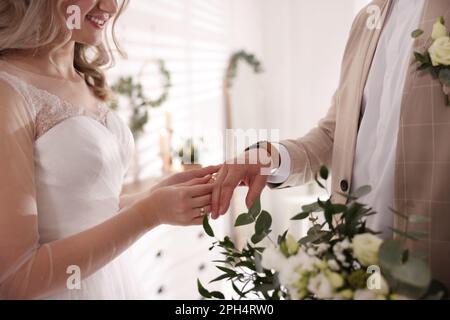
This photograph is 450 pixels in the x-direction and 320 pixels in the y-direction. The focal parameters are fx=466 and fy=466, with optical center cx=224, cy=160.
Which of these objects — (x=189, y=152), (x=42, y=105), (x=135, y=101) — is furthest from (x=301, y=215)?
(x=189, y=152)

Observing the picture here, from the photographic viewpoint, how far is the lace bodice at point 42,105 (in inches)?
37.0

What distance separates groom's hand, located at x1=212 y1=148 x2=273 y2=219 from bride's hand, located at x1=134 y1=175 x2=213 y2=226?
0.04 meters

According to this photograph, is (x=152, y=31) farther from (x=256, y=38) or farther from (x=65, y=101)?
(x=65, y=101)

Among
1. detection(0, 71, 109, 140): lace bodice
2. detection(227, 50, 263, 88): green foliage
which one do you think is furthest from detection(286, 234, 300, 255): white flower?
detection(227, 50, 263, 88): green foliage

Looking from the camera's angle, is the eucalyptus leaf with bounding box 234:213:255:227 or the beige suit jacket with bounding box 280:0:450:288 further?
the beige suit jacket with bounding box 280:0:450:288

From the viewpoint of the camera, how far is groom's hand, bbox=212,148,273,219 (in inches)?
39.2

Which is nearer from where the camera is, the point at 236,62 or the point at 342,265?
the point at 342,265

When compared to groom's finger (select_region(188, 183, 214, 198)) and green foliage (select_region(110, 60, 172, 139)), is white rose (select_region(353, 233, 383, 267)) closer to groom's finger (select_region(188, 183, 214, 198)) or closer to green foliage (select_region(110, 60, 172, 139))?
groom's finger (select_region(188, 183, 214, 198))

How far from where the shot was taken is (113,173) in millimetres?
1091

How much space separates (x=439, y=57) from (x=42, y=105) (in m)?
0.75

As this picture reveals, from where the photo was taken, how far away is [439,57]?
2.40 ft

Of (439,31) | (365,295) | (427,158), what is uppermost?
(439,31)

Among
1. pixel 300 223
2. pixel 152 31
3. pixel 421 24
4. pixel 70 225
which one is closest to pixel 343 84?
pixel 421 24

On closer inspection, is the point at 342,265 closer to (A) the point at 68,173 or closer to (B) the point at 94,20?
(A) the point at 68,173
